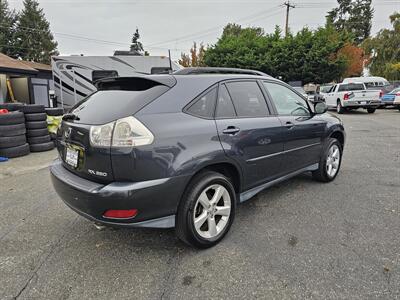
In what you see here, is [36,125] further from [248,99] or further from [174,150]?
[174,150]

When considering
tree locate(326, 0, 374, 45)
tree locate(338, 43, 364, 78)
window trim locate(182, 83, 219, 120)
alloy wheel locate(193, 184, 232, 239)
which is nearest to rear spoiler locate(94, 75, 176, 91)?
window trim locate(182, 83, 219, 120)

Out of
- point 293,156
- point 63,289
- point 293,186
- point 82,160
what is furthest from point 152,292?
point 293,186

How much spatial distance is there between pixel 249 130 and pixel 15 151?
591 cm

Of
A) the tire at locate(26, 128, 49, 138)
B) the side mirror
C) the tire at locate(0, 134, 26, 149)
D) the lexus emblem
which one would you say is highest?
the side mirror

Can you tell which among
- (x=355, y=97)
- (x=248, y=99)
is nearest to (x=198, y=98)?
(x=248, y=99)

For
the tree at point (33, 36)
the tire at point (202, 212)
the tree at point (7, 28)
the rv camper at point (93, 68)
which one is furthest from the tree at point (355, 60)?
the tree at point (7, 28)

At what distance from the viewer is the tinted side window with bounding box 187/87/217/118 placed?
2.65 meters

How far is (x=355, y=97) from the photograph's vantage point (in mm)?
15492

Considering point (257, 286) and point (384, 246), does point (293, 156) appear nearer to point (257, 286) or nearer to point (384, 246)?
Result: point (384, 246)

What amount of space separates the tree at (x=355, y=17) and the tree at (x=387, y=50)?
2307cm

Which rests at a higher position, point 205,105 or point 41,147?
point 205,105

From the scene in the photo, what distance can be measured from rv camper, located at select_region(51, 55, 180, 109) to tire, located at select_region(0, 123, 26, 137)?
536 cm

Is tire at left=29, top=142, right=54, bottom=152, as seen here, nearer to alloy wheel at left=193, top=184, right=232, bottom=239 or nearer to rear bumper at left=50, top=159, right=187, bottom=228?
rear bumper at left=50, top=159, right=187, bottom=228

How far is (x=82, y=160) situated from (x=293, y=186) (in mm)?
3192
